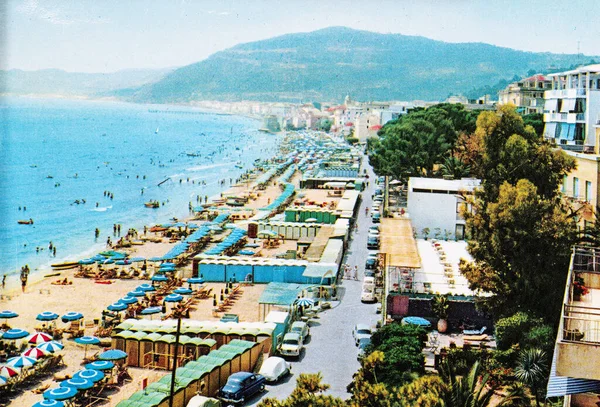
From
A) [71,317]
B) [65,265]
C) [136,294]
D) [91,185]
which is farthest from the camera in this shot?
[91,185]

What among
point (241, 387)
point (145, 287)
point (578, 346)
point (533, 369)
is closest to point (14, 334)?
point (145, 287)

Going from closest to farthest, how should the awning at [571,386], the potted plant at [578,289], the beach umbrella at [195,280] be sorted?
the awning at [571,386], the potted plant at [578,289], the beach umbrella at [195,280]

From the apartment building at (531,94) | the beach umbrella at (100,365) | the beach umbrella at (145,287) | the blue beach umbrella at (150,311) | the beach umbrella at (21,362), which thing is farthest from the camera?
the apartment building at (531,94)

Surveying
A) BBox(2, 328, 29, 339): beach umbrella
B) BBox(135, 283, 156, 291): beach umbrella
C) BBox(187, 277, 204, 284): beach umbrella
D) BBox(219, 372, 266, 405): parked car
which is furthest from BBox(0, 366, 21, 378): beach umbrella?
BBox(187, 277, 204, 284): beach umbrella

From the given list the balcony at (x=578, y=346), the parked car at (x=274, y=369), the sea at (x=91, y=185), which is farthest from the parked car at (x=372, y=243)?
the balcony at (x=578, y=346)

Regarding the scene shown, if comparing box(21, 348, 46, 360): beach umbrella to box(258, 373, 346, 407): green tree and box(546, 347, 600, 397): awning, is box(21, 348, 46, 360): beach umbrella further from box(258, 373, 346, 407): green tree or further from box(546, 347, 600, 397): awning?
box(546, 347, 600, 397): awning

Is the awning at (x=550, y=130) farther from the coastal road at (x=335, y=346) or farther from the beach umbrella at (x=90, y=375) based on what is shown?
the beach umbrella at (x=90, y=375)

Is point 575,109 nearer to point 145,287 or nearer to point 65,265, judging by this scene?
point 145,287
